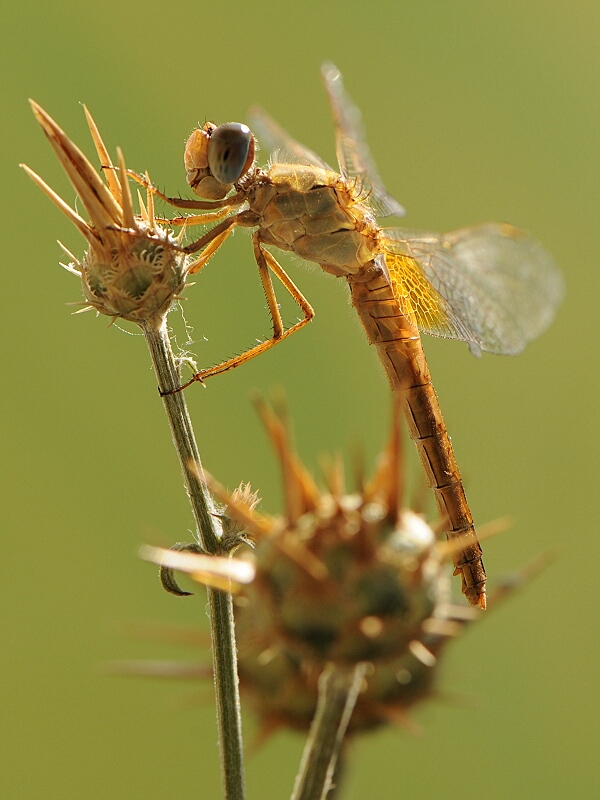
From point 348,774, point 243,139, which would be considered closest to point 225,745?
point 348,774

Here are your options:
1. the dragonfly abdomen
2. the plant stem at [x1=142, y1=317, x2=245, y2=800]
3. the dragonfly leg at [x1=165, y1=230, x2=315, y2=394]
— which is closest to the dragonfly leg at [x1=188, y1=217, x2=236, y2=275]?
the dragonfly leg at [x1=165, y1=230, x2=315, y2=394]

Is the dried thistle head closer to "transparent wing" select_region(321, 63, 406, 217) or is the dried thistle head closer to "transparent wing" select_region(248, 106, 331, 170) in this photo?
"transparent wing" select_region(248, 106, 331, 170)

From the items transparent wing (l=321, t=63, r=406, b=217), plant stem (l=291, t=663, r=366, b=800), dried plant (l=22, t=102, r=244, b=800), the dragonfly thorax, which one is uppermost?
transparent wing (l=321, t=63, r=406, b=217)

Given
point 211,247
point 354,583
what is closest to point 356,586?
point 354,583

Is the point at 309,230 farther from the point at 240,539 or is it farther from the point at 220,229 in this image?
the point at 240,539

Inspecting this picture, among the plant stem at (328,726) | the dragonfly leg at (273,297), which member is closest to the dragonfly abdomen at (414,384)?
the dragonfly leg at (273,297)

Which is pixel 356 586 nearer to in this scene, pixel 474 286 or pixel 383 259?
pixel 383 259

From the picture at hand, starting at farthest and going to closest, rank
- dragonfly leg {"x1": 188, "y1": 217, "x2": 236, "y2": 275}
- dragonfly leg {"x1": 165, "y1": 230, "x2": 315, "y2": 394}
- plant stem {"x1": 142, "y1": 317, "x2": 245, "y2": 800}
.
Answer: dragonfly leg {"x1": 165, "y1": 230, "x2": 315, "y2": 394} → dragonfly leg {"x1": 188, "y1": 217, "x2": 236, "y2": 275} → plant stem {"x1": 142, "y1": 317, "x2": 245, "y2": 800}
